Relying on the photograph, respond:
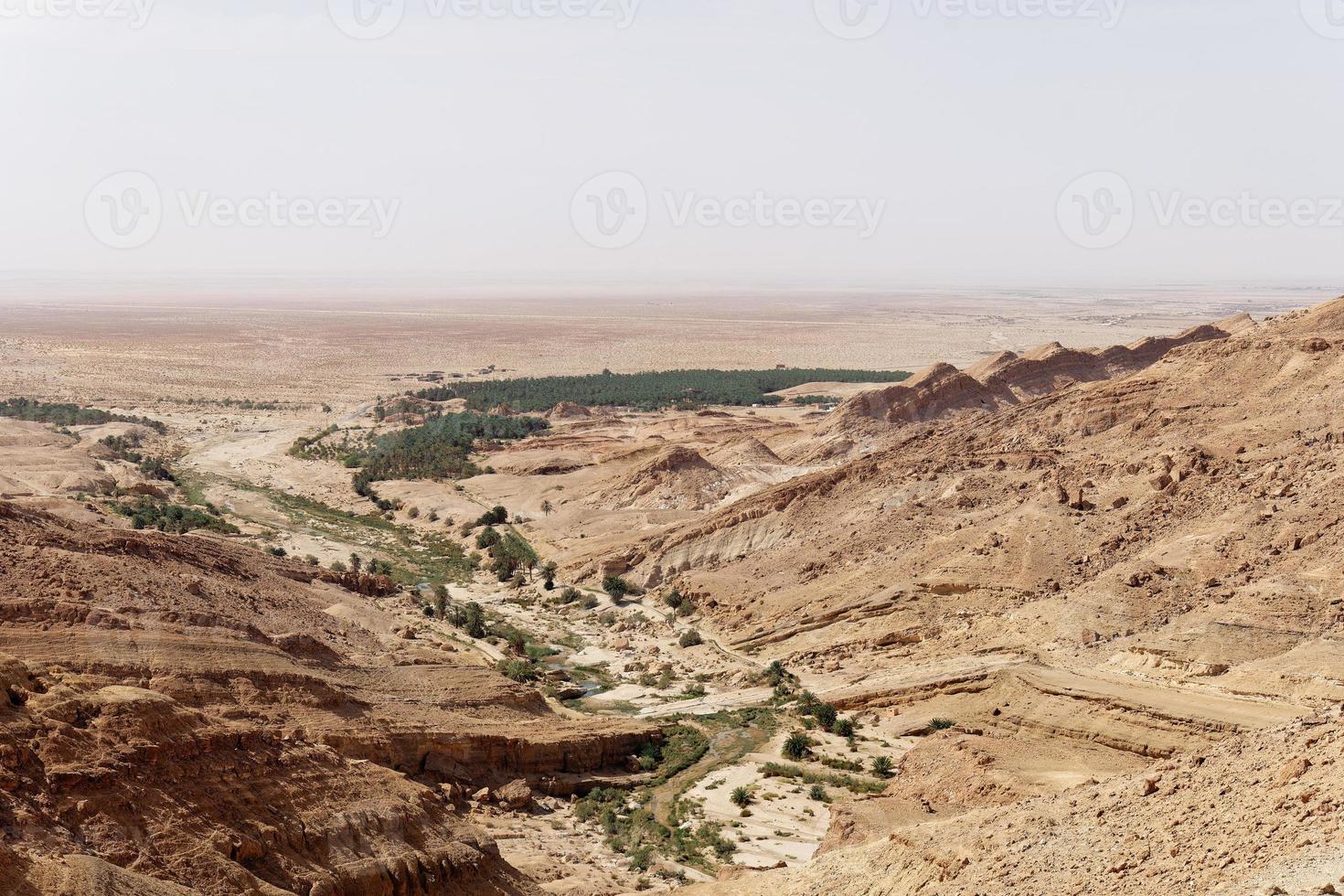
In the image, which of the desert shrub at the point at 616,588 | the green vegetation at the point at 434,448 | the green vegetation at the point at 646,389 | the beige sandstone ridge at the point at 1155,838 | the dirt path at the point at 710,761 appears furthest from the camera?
the green vegetation at the point at 646,389

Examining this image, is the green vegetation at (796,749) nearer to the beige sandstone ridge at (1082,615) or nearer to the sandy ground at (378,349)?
the beige sandstone ridge at (1082,615)

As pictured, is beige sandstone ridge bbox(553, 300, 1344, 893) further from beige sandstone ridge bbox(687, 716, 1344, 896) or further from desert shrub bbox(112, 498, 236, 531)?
desert shrub bbox(112, 498, 236, 531)

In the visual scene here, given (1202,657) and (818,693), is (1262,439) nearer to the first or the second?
(1202,657)

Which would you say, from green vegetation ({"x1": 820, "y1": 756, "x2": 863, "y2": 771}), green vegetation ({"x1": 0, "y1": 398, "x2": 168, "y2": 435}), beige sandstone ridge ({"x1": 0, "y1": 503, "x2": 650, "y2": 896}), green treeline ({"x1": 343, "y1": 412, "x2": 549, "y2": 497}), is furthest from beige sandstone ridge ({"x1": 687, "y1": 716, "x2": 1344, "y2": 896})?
green vegetation ({"x1": 0, "y1": 398, "x2": 168, "y2": 435})

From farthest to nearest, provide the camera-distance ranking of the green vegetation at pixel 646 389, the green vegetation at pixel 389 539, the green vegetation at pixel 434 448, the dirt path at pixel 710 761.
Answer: the green vegetation at pixel 646 389 < the green vegetation at pixel 434 448 < the green vegetation at pixel 389 539 < the dirt path at pixel 710 761

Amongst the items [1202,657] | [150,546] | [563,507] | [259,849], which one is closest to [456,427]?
[563,507]

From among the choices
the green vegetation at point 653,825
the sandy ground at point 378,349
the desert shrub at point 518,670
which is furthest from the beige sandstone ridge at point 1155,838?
the sandy ground at point 378,349
